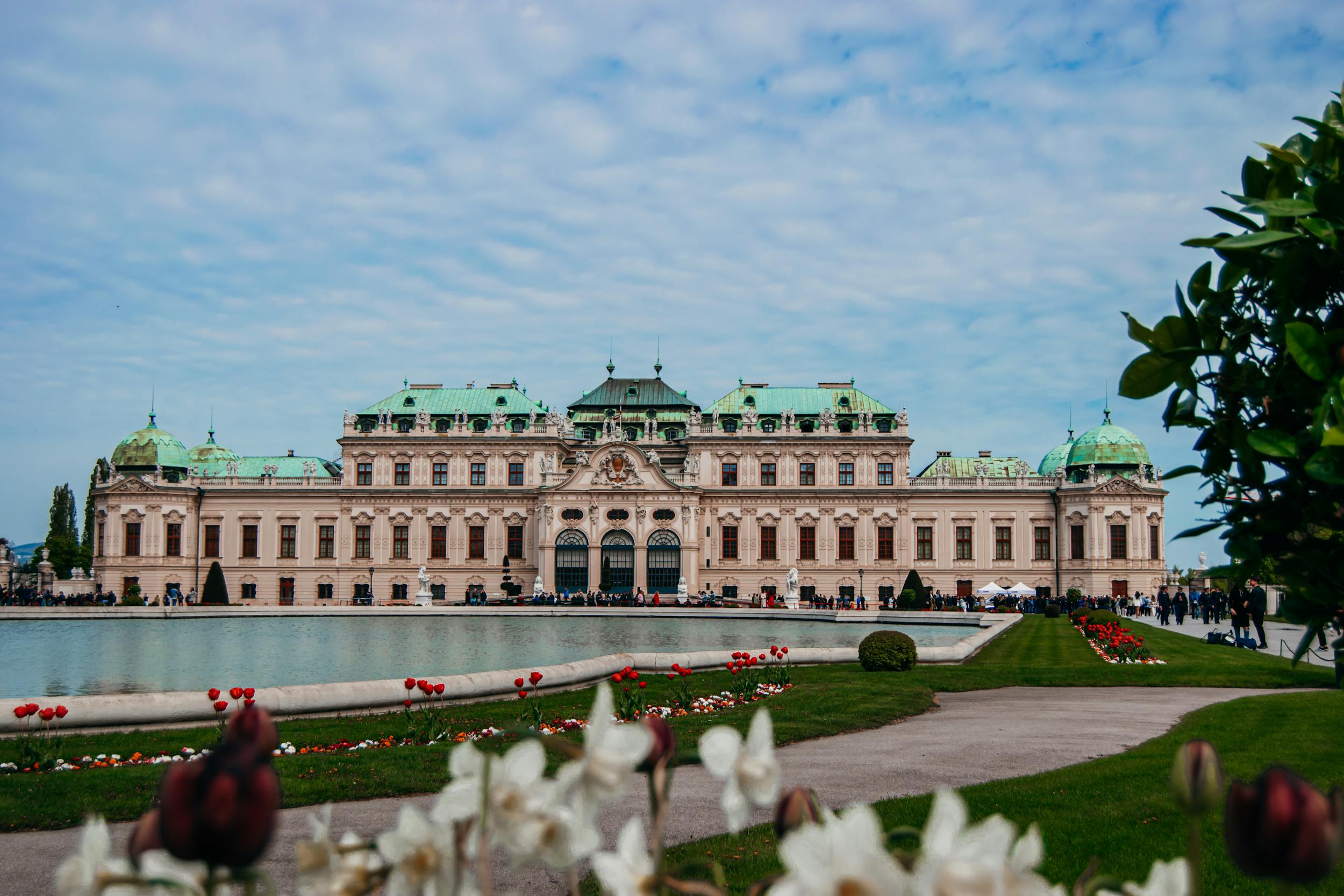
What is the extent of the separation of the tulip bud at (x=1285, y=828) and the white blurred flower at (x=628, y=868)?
96cm

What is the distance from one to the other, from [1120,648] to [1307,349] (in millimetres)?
26052

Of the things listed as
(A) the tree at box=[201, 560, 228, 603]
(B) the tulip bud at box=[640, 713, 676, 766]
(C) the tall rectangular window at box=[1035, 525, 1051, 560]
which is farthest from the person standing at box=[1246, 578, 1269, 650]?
(A) the tree at box=[201, 560, 228, 603]

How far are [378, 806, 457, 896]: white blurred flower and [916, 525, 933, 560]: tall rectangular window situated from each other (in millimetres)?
68808

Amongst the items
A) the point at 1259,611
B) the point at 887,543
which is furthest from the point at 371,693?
the point at 887,543

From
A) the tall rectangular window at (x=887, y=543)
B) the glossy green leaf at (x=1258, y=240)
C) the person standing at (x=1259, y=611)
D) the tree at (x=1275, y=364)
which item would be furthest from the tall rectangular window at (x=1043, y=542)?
the glossy green leaf at (x=1258, y=240)

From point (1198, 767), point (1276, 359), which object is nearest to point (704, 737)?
point (1198, 767)

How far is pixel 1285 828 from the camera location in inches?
69.5

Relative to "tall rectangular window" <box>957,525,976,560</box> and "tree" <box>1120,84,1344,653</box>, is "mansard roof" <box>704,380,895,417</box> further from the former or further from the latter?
"tree" <box>1120,84,1344,653</box>

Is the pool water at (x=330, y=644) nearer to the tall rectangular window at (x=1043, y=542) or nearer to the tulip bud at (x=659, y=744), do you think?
the tulip bud at (x=659, y=744)

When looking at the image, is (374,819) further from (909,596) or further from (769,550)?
(769,550)

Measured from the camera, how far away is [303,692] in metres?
15.7

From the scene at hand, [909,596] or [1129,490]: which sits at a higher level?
[1129,490]

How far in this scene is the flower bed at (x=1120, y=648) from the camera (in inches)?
1048

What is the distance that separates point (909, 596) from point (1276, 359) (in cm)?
5669
